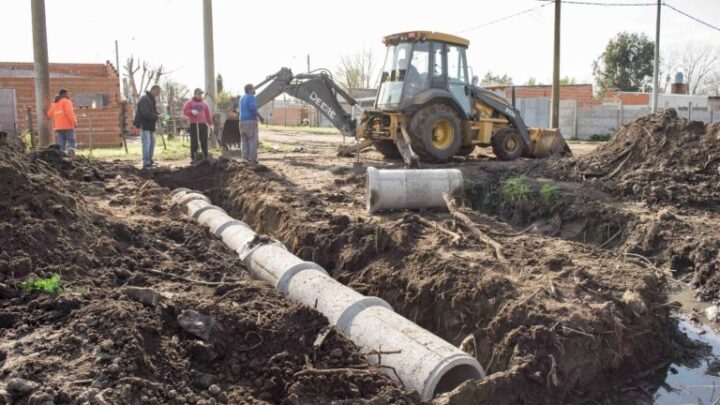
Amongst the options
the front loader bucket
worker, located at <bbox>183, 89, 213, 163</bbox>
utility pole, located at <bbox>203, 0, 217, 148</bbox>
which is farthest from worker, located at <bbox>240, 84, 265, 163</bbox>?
the front loader bucket

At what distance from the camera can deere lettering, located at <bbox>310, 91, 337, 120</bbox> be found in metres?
14.3

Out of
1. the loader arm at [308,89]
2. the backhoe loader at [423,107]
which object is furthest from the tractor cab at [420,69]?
the loader arm at [308,89]

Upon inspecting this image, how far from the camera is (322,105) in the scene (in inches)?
568

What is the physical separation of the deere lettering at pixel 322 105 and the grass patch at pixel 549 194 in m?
6.20

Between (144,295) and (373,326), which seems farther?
(373,326)

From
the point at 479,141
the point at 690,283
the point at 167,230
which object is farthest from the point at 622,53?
the point at 167,230

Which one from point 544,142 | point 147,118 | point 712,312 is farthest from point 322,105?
point 712,312

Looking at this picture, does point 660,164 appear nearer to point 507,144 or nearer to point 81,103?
point 507,144

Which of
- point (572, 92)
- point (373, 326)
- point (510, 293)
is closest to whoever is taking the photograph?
point (373, 326)

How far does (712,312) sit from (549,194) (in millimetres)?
3365

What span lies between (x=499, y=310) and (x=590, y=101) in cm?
2934

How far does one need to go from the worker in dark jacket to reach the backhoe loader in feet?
8.88

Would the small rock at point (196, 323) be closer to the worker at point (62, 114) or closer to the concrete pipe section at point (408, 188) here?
the concrete pipe section at point (408, 188)

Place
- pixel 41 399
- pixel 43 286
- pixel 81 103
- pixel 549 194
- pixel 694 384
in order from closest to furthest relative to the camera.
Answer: pixel 41 399, pixel 43 286, pixel 694 384, pixel 549 194, pixel 81 103
